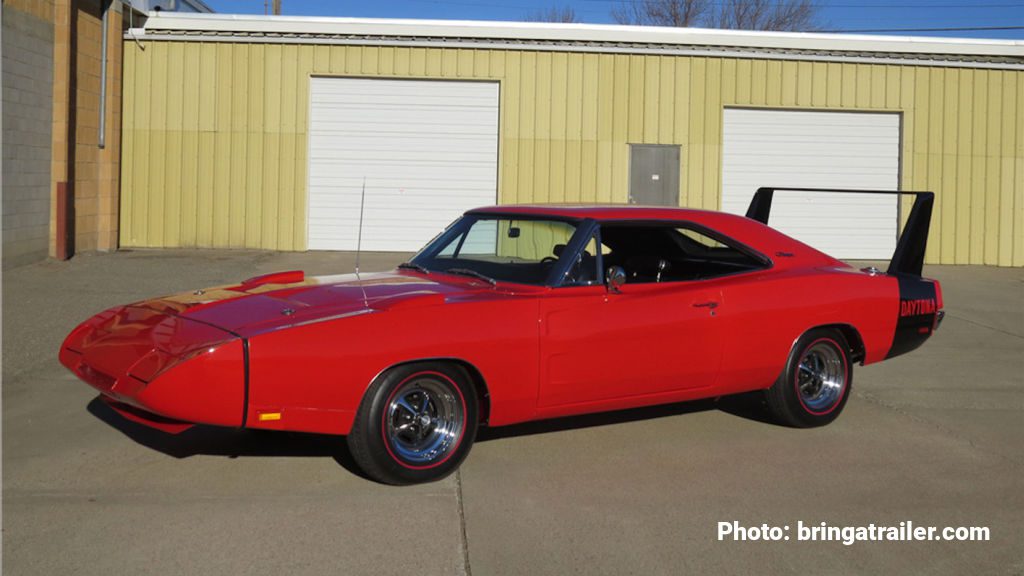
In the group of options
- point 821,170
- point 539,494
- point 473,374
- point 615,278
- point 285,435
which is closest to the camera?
point 539,494

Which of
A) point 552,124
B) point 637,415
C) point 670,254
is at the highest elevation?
point 552,124

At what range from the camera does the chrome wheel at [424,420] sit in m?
5.04

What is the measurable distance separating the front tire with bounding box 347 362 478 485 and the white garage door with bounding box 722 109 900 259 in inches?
516

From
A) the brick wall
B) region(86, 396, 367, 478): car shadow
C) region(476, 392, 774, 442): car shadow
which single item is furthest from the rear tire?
the brick wall

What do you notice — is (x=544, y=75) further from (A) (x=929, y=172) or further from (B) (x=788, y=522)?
(B) (x=788, y=522)

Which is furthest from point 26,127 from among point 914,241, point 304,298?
point 914,241

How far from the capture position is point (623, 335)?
5.69 m

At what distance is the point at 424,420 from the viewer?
5.16 metres

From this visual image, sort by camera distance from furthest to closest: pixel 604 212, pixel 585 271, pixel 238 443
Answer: pixel 604 212
pixel 238 443
pixel 585 271

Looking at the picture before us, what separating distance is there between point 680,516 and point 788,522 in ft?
1.58

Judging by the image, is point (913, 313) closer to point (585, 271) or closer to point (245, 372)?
point (585, 271)

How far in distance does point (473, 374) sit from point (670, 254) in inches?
77.1

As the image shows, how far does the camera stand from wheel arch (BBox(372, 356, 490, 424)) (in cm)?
500

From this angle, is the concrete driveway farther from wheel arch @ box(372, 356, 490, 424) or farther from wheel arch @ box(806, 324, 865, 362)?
wheel arch @ box(806, 324, 865, 362)
